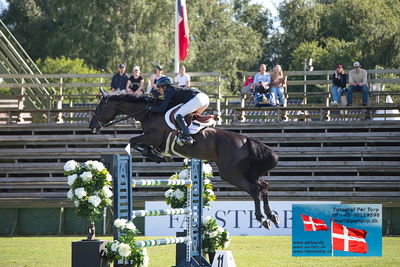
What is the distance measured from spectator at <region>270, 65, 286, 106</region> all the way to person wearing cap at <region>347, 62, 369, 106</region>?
175 cm

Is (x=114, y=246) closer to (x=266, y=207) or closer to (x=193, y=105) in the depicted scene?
(x=266, y=207)

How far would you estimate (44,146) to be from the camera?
80.5ft

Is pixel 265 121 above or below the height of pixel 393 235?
above

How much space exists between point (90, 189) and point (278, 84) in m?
12.2

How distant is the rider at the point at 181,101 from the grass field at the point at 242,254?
7.54 ft

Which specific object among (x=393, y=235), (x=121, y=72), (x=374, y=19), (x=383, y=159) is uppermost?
(x=374, y=19)

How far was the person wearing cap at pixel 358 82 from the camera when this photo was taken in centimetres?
2270

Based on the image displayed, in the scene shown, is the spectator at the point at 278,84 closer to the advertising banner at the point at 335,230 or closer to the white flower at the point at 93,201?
the advertising banner at the point at 335,230

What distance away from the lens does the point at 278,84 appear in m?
23.3

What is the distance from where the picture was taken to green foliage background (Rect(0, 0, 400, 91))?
4566cm

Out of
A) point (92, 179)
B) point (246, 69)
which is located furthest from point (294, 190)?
point (246, 69)

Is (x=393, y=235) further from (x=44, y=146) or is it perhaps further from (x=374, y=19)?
(x=374, y=19)

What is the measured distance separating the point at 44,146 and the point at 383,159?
9202mm

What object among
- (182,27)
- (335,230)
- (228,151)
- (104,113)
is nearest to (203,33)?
(182,27)
